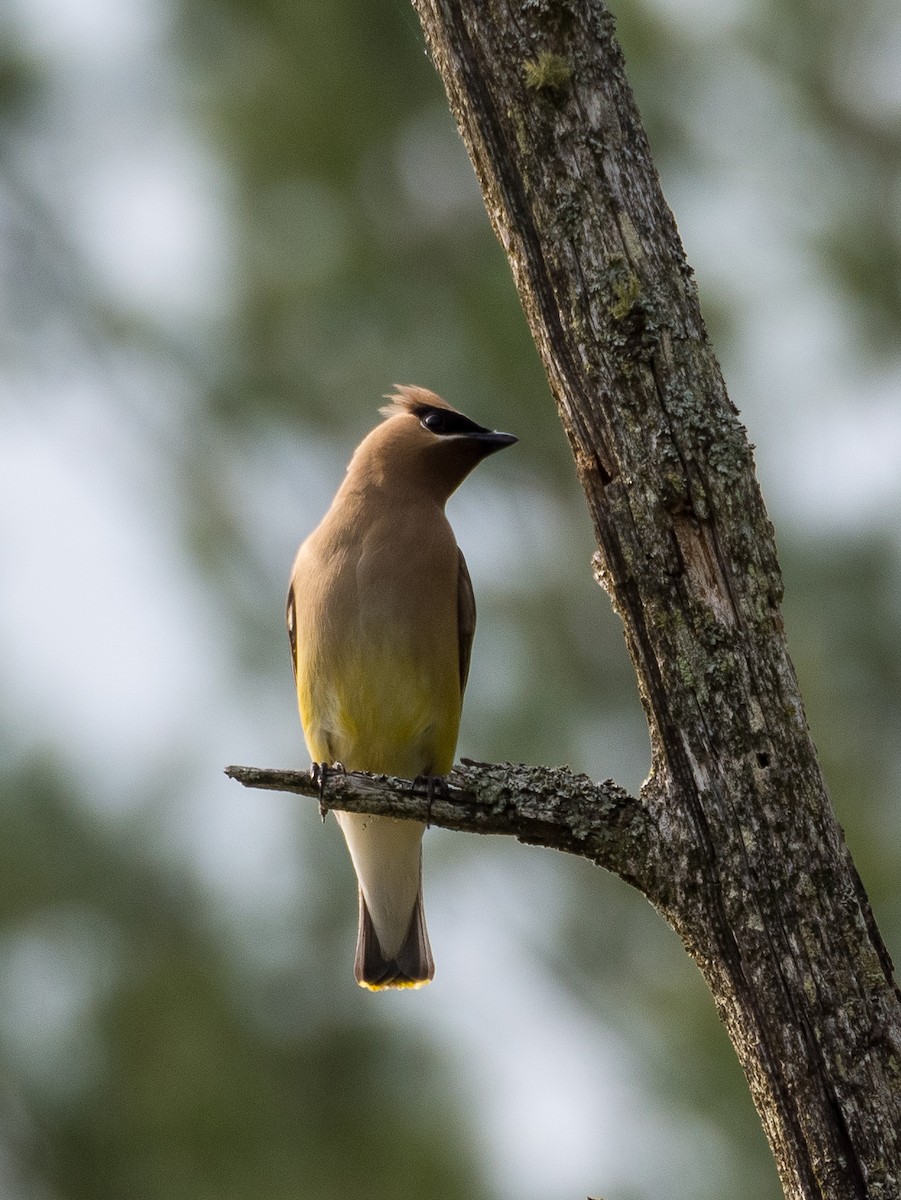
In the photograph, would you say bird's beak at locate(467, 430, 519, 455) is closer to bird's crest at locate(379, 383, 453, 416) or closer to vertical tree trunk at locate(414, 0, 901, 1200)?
bird's crest at locate(379, 383, 453, 416)

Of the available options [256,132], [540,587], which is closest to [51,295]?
[256,132]

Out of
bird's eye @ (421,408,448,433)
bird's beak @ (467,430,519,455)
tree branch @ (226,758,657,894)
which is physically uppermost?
bird's eye @ (421,408,448,433)

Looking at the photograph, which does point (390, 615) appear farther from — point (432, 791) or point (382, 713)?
point (432, 791)

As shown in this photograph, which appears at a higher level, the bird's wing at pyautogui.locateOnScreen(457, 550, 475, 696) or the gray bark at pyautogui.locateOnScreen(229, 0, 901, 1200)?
the bird's wing at pyautogui.locateOnScreen(457, 550, 475, 696)

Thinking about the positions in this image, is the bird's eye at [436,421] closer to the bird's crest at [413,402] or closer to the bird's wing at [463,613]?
the bird's crest at [413,402]

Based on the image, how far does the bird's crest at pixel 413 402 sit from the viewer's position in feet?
17.5

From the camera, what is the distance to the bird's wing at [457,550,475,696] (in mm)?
5008

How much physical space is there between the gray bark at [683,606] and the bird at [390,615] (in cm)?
157

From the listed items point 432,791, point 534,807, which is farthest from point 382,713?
point 534,807

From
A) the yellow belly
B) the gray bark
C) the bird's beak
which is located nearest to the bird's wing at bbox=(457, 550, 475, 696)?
the yellow belly

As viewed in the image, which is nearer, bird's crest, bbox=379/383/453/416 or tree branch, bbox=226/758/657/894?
tree branch, bbox=226/758/657/894

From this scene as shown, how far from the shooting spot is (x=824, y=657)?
7758 mm

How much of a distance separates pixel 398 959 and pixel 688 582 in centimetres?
269

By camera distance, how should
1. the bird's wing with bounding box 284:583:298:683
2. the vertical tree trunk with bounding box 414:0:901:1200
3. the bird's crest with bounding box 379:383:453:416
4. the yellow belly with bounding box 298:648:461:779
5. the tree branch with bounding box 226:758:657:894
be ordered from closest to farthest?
1. the vertical tree trunk with bounding box 414:0:901:1200
2. the tree branch with bounding box 226:758:657:894
3. the yellow belly with bounding box 298:648:461:779
4. the bird's wing with bounding box 284:583:298:683
5. the bird's crest with bounding box 379:383:453:416
